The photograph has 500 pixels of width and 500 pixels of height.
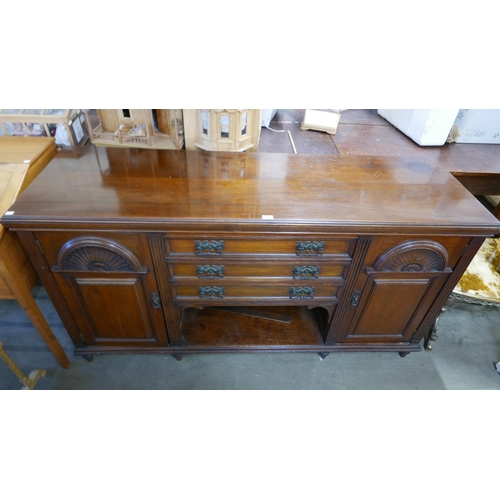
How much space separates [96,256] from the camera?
113cm

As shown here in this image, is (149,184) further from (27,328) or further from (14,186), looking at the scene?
(27,328)

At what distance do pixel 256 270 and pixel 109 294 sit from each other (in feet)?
1.85

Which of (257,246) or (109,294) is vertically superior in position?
(257,246)

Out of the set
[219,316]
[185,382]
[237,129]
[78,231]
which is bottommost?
[185,382]

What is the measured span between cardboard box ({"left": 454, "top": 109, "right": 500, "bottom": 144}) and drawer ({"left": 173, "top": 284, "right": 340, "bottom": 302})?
1094 millimetres

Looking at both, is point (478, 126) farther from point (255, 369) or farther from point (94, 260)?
point (94, 260)

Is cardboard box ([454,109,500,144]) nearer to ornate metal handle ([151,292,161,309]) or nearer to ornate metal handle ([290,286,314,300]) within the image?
ornate metal handle ([290,286,314,300])

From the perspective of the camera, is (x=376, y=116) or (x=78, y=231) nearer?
(x=78, y=231)

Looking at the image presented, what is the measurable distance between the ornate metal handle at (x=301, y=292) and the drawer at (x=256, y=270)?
6 cm

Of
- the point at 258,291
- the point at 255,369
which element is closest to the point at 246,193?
the point at 258,291

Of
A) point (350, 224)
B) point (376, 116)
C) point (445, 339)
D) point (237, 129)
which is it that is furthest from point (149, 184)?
point (445, 339)

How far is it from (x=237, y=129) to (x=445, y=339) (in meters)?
1.50

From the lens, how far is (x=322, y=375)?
156 cm

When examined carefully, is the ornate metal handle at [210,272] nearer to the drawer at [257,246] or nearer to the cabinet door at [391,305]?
the drawer at [257,246]
